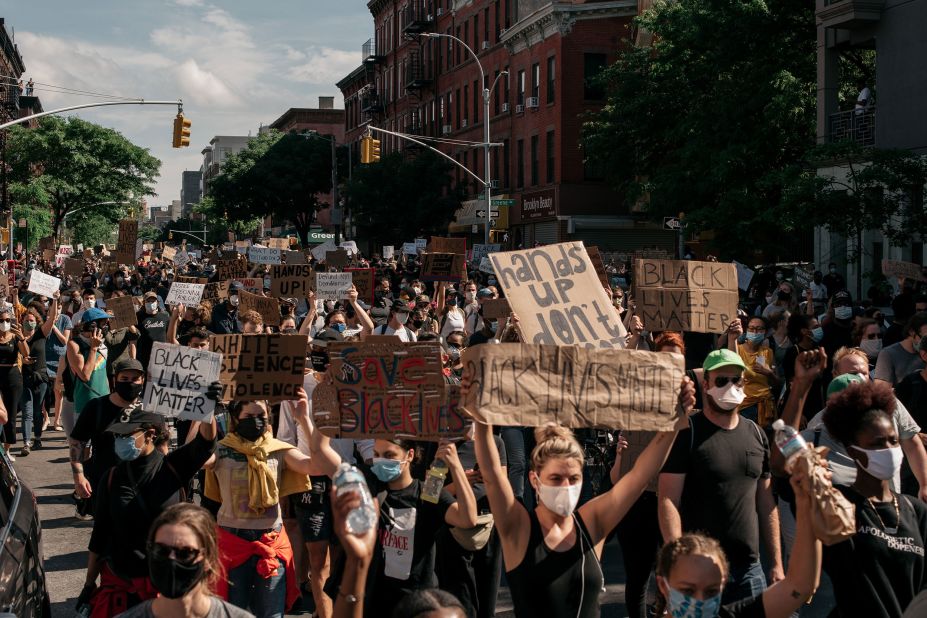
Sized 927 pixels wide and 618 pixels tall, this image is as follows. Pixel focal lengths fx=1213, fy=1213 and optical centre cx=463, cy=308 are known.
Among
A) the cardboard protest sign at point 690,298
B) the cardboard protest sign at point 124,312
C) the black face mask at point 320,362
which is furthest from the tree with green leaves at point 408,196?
the black face mask at point 320,362

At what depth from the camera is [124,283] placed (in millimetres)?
24234

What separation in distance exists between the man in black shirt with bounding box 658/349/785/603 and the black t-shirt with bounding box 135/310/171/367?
10.2 metres

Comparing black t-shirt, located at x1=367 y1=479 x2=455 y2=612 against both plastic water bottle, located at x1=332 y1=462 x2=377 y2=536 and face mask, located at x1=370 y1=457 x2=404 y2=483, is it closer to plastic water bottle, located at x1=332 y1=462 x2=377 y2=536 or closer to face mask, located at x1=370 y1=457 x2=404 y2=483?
face mask, located at x1=370 y1=457 x2=404 y2=483

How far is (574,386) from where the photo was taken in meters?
5.08

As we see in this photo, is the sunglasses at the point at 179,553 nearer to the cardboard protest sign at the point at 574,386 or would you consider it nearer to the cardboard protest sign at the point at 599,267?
the cardboard protest sign at the point at 574,386

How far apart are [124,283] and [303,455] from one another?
18.5 metres

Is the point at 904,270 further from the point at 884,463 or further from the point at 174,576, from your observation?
the point at 174,576

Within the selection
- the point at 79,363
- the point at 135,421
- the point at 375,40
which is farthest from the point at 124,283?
the point at 375,40

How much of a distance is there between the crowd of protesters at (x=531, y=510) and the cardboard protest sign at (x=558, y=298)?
0.55ft

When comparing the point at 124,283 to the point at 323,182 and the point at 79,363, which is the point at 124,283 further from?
the point at 323,182

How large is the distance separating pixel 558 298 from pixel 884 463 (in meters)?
2.25

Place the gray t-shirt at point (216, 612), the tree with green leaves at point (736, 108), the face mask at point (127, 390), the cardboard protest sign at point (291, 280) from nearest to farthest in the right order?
the gray t-shirt at point (216, 612) → the face mask at point (127, 390) → the cardboard protest sign at point (291, 280) → the tree with green leaves at point (736, 108)

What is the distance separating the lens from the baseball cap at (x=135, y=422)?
645 centimetres

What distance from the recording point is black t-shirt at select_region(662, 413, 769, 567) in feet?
19.5
